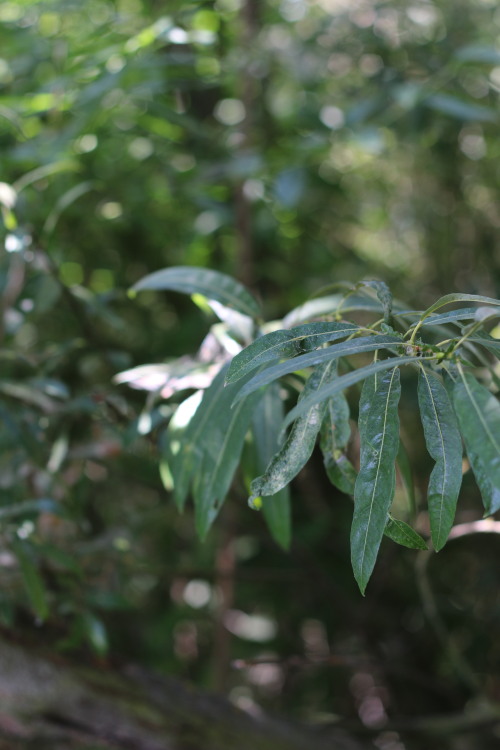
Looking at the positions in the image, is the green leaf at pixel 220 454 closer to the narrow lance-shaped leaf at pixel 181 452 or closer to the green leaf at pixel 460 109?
A: the narrow lance-shaped leaf at pixel 181 452

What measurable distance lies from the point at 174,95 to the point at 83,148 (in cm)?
39

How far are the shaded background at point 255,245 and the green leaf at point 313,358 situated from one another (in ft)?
1.72

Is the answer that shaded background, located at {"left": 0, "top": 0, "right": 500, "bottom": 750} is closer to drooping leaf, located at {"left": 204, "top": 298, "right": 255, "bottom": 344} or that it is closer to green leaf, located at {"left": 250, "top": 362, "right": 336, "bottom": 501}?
drooping leaf, located at {"left": 204, "top": 298, "right": 255, "bottom": 344}

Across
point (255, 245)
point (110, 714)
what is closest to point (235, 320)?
point (110, 714)

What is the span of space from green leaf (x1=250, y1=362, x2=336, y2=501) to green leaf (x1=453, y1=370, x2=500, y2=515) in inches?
3.9

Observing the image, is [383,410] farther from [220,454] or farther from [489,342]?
[220,454]

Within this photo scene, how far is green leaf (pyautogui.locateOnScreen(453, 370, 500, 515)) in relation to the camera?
404 mm

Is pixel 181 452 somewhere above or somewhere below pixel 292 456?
below

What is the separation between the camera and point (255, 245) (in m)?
1.45

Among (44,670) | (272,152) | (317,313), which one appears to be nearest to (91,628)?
(44,670)

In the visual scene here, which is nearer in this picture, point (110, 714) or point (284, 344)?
point (284, 344)

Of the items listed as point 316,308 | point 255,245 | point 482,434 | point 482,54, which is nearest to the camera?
point 482,434

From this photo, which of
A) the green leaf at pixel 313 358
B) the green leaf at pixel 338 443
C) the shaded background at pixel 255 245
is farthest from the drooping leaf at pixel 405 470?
the shaded background at pixel 255 245

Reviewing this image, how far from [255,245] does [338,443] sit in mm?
926
